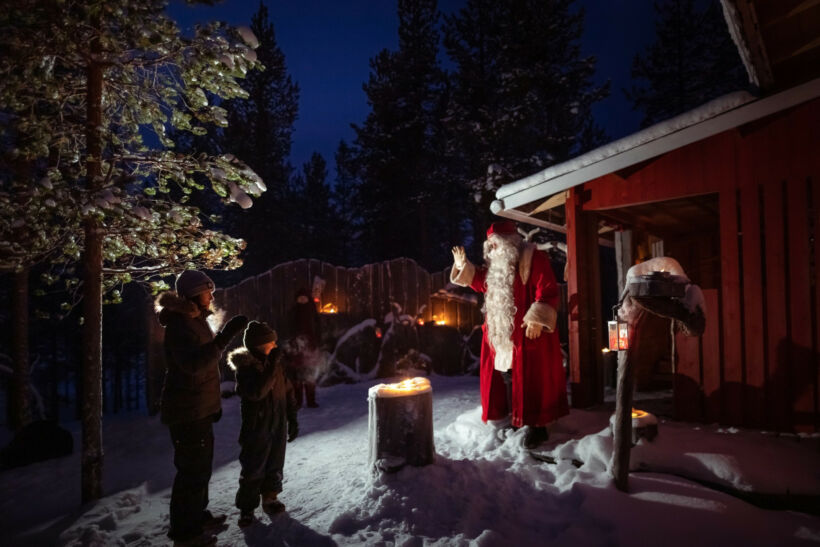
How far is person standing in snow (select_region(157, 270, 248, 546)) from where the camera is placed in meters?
3.13

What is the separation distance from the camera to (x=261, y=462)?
353 centimetres

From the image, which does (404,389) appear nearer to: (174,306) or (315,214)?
(174,306)

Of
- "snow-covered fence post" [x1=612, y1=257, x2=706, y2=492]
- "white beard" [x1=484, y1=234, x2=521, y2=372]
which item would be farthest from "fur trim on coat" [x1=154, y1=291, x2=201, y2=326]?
"snow-covered fence post" [x1=612, y1=257, x2=706, y2=492]

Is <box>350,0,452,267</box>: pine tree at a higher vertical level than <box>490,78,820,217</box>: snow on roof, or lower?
higher

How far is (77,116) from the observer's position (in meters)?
4.38

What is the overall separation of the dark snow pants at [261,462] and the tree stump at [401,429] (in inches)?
35.2

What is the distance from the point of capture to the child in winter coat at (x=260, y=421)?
11.5ft

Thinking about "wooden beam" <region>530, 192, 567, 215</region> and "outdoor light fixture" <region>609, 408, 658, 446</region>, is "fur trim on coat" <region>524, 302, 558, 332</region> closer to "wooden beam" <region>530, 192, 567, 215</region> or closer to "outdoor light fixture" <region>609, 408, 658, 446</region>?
"outdoor light fixture" <region>609, 408, 658, 446</region>

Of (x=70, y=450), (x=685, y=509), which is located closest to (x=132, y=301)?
(x=70, y=450)

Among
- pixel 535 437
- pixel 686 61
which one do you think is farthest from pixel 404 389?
pixel 686 61

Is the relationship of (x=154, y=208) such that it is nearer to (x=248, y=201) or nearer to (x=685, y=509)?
(x=248, y=201)

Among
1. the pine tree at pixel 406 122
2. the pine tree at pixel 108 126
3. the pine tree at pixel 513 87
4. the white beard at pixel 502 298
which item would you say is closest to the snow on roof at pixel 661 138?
the white beard at pixel 502 298

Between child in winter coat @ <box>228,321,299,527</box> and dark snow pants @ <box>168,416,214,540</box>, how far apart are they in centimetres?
34

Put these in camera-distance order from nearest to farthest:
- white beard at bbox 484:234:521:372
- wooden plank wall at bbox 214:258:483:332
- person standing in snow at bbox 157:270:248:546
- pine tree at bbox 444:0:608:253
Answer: person standing in snow at bbox 157:270:248:546, white beard at bbox 484:234:521:372, wooden plank wall at bbox 214:258:483:332, pine tree at bbox 444:0:608:253
